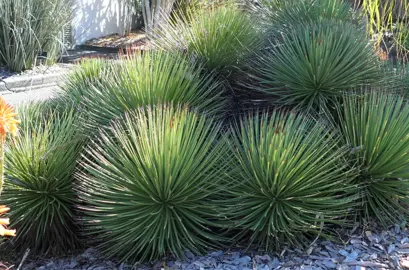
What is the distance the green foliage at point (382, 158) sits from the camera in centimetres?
397

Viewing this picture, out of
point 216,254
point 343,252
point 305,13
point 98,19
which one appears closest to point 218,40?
point 305,13

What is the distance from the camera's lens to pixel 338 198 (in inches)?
159

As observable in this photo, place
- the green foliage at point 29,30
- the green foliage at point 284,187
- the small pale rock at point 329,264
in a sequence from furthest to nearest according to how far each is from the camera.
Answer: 1. the green foliage at point 29,30
2. the green foliage at point 284,187
3. the small pale rock at point 329,264

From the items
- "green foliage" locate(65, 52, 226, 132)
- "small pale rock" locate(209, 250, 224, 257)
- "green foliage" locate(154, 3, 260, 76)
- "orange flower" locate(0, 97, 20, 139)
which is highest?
"green foliage" locate(154, 3, 260, 76)

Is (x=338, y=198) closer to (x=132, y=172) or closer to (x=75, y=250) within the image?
(x=132, y=172)

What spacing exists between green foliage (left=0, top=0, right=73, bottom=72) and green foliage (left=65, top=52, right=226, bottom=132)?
426cm

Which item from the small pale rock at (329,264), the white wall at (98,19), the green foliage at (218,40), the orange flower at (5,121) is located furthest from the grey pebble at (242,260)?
the white wall at (98,19)

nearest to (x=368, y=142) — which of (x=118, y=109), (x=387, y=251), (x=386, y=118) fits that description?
(x=386, y=118)

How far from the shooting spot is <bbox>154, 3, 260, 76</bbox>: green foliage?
548 cm

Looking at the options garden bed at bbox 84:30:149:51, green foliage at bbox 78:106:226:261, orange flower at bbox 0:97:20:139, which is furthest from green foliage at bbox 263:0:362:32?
garden bed at bbox 84:30:149:51

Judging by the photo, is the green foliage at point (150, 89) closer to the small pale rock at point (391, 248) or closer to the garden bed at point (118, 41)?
the small pale rock at point (391, 248)

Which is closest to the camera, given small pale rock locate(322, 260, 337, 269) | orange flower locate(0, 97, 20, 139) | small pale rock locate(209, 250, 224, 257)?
orange flower locate(0, 97, 20, 139)

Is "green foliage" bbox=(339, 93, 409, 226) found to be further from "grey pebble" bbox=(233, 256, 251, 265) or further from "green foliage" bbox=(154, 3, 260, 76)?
"green foliage" bbox=(154, 3, 260, 76)

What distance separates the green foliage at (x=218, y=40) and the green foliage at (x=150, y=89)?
261 millimetres
